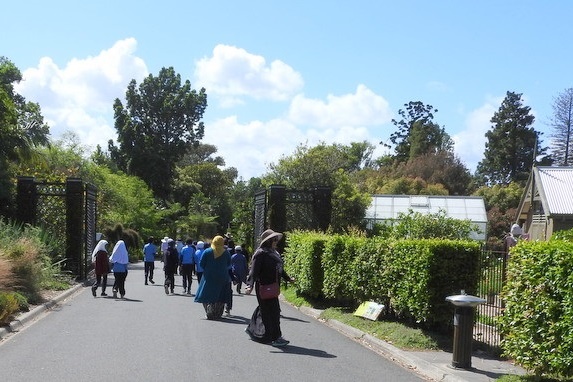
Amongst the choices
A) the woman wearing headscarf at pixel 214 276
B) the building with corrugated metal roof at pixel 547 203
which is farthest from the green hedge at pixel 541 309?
the building with corrugated metal roof at pixel 547 203

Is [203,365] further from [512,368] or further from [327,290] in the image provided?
[327,290]

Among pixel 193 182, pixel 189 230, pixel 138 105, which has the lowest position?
pixel 189 230

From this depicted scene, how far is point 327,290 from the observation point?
1725cm

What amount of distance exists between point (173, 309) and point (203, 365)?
7824 mm

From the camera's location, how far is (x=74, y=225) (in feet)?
85.5

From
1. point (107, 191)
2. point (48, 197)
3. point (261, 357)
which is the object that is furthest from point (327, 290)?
point (107, 191)

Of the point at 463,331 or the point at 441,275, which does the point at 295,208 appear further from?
the point at 463,331

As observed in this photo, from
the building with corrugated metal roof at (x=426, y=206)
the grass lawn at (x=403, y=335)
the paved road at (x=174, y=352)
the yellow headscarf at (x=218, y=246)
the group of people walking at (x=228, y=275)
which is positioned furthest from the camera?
the building with corrugated metal roof at (x=426, y=206)

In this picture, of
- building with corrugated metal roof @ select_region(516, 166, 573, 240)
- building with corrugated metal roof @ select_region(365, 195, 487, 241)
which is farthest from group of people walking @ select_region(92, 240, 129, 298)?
building with corrugated metal roof @ select_region(365, 195, 487, 241)

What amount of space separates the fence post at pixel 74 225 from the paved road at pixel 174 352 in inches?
397

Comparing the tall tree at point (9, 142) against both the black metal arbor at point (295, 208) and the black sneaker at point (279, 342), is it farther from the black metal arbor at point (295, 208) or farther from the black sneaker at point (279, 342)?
the black sneaker at point (279, 342)

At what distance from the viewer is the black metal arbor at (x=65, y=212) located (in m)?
25.4

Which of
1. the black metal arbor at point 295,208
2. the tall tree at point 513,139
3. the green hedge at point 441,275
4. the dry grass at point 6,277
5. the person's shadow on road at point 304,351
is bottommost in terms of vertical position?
the person's shadow on road at point 304,351

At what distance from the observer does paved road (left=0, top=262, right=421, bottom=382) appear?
29.8ft
